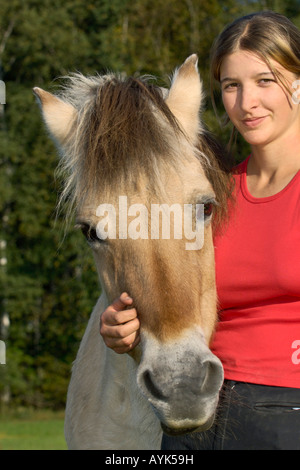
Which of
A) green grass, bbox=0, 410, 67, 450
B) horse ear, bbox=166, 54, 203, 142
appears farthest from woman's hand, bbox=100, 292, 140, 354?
green grass, bbox=0, 410, 67, 450

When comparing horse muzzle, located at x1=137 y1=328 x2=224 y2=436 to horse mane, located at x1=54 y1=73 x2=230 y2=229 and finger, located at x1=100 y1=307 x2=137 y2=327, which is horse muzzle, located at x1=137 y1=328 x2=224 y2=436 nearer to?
finger, located at x1=100 y1=307 x2=137 y2=327

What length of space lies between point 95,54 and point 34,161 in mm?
4132

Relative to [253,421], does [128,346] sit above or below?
above

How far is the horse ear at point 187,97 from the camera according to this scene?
269 cm

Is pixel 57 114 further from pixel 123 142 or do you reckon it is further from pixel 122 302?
pixel 122 302

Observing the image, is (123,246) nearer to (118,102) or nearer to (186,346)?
(186,346)

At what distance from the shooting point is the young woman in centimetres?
209

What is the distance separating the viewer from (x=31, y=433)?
12023 millimetres

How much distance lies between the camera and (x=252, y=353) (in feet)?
7.19

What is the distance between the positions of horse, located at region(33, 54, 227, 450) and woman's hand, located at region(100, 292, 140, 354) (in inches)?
1.6

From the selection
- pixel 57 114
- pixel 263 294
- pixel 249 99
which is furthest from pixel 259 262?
pixel 57 114

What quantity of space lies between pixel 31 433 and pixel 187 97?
35.9 feet

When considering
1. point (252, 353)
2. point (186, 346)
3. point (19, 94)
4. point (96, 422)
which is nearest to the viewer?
point (186, 346)
